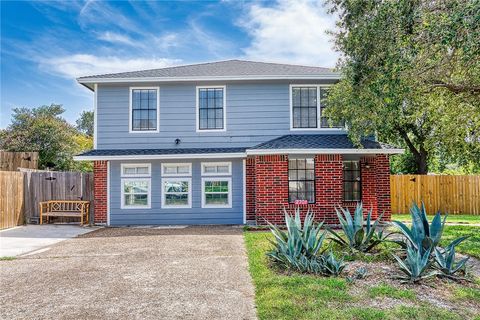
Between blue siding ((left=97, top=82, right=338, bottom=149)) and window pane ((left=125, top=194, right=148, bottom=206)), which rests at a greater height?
blue siding ((left=97, top=82, right=338, bottom=149))

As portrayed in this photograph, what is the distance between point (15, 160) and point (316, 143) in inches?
604

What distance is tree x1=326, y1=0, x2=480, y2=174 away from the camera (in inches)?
251

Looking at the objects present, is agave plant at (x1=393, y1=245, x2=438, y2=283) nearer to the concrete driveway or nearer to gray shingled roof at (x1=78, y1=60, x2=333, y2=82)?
the concrete driveway

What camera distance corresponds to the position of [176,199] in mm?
12898

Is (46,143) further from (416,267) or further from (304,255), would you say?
(416,267)

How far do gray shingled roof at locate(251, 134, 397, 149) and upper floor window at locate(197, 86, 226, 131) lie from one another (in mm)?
1973

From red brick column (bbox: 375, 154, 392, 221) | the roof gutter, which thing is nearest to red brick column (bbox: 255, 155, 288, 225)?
the roof gutter

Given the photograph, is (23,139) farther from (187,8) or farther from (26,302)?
(26,302)

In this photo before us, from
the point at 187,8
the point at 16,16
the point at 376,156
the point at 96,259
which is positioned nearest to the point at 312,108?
the point at 376,156

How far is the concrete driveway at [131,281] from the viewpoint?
4250 mm

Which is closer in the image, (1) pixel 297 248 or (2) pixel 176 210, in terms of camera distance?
(1) pixel 297 248

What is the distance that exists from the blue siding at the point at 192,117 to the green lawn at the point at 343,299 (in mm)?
8096

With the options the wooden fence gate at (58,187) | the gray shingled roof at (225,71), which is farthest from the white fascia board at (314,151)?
the wooden fence gate at (58,187)

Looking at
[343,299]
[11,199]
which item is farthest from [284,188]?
[11,199]
